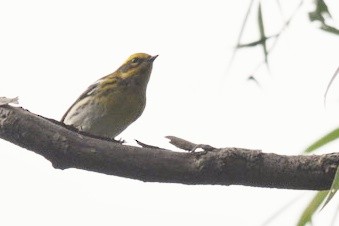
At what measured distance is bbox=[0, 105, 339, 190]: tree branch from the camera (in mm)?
2107

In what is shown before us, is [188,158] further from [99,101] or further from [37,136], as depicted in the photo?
[99,101]

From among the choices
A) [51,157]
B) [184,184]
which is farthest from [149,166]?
[51,157]

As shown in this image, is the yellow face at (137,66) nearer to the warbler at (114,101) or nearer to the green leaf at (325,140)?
the warbler at (114,101)

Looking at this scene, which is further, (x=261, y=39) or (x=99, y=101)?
(x=99, y=101)

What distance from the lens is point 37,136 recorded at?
210 centimetres

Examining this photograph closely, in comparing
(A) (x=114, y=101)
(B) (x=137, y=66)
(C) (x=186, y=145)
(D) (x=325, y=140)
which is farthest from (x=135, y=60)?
(D) (x=325, y=140)

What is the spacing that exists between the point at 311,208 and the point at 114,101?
3.68 metres

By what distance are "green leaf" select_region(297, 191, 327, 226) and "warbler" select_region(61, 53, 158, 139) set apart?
10.9ft

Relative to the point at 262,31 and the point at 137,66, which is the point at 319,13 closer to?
the point at 262,31

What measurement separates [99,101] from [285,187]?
370 centimetres

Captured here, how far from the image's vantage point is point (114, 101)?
226 inches

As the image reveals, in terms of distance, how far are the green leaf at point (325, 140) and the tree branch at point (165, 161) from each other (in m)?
0.05

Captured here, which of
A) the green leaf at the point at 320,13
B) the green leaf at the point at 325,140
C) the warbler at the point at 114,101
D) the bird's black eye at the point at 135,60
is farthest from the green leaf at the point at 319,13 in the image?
the bird's black eye at the point at 135,60

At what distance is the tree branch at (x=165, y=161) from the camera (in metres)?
2.11
